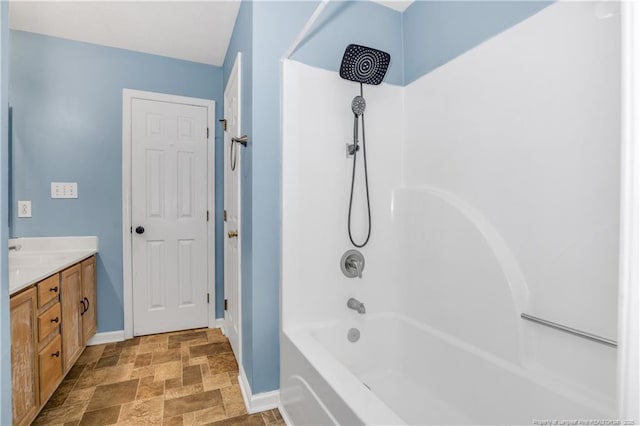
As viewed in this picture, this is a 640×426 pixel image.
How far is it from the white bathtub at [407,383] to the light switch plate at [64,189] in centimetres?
217

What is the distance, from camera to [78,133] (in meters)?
2.47

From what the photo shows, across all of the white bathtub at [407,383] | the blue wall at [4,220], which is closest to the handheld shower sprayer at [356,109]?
the white bathtub at [407,383]

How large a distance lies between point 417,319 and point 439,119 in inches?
47.2

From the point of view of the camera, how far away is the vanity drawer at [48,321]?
1578 millimetres

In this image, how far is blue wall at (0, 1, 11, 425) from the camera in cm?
87

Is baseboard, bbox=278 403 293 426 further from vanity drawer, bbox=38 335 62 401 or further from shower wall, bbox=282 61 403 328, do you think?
vanity drawer, bbox=38 335 62 401

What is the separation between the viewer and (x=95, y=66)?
8.23ft

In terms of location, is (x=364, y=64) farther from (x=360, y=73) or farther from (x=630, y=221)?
(x=630, y=221)

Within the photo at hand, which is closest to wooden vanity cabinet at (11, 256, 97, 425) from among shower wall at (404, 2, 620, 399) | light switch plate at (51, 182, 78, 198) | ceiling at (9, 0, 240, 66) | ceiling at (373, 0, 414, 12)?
light switch plate at (51, 182, 78, 198)

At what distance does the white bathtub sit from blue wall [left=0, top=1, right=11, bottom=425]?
39.3 inches

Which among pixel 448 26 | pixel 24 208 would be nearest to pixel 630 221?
pixel 448 26

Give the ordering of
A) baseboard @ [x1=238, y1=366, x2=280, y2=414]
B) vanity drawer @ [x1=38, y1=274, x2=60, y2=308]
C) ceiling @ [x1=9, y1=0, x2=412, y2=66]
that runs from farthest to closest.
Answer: ceiling @ [x1=9, y1=0, x2=412, y2=66]
baseboard @ [x1=238, y1=366, x2=280, y2=414]
vanity drawer @ [x1=38, y1=274, x2=60, y2=308]

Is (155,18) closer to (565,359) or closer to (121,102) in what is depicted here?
(121,102)

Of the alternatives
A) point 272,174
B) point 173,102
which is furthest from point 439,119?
point 173,102
